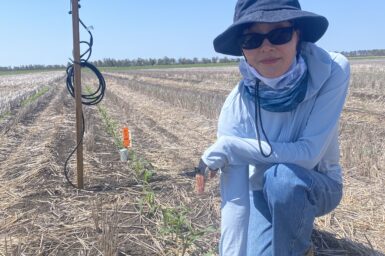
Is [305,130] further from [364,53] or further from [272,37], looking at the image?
[364,53]

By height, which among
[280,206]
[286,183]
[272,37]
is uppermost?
[272,37]

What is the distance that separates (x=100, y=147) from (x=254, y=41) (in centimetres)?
451

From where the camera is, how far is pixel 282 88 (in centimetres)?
250

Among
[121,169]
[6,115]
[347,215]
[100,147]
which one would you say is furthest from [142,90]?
[347,215]

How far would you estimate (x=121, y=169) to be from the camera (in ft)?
17.2

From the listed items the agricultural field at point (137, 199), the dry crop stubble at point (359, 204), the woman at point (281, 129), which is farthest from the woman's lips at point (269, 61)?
the dry crop stubble at point (359, 204)

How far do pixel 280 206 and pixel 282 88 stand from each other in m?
0.66

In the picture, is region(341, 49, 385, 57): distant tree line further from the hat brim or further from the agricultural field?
the hat brim

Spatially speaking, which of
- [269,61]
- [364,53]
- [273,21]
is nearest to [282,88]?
[269,61]

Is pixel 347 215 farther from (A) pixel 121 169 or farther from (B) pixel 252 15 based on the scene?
(A) pixel 121 169

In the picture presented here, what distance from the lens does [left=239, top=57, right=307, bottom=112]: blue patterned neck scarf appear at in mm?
2453

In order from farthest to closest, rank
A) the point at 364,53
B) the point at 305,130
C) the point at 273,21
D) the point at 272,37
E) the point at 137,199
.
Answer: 1. the point at 364,53
2. the point at 137,199
3. the point at 305,130
4. the point at 272,37
5. the point at 273,21

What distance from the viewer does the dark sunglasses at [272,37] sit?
92.3 inches

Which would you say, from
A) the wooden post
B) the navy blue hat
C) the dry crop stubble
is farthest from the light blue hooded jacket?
the wooden post
